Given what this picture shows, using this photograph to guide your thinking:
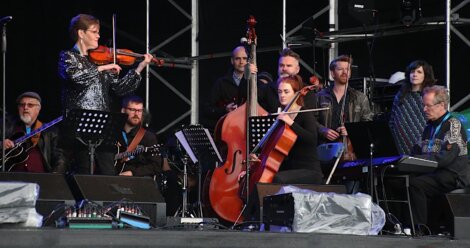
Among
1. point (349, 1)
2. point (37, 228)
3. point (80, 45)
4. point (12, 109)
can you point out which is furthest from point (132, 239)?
point (12, 109)

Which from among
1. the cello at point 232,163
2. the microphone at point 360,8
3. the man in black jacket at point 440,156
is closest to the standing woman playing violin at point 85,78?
the cello at point 232,163

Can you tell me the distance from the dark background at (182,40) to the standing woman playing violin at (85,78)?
3.71 meters

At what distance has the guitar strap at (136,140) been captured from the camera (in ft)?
34.7

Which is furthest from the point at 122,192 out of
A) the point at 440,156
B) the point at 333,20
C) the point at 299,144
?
the point at 333,20

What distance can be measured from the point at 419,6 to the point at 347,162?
277 cm

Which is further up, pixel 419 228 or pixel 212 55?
pixel 212 55

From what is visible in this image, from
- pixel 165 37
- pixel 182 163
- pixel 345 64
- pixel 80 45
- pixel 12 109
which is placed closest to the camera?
pixel 80 45

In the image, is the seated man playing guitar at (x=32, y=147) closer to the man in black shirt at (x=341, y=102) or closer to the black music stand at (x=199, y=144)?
the black music stand at (x=199, y=144)

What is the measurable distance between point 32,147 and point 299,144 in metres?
2.88

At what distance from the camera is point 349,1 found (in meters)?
11.2

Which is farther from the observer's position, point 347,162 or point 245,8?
point 245,8

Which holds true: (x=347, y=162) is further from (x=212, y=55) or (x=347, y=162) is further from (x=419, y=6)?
(x=212, y=55)

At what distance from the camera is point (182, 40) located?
536 inches

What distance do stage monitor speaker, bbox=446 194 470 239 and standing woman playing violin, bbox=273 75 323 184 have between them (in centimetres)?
136
